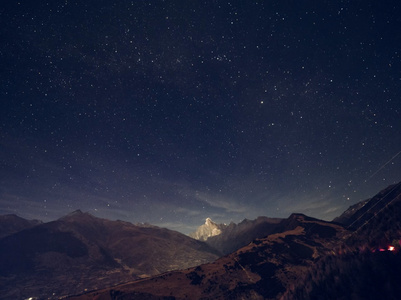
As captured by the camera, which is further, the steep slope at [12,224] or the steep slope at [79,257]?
the steep slope at [12,224]

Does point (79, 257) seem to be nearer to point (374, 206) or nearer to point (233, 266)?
point (233, 266)

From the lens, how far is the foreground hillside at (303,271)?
17.6 m

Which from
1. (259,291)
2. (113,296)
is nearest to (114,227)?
(113,296)

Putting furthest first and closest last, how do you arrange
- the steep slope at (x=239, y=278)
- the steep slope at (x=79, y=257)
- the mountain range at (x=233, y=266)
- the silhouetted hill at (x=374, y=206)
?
the steep slope at (x=79, y=257), the silhouetted hill at (x=374, y=206), the steep slope at (x=239, y=278), the mountain range at (x=233, y=266)

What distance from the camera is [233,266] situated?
115ft

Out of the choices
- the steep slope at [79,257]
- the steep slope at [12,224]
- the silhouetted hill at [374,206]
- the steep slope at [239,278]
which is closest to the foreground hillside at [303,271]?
the steep slope at [239,278]

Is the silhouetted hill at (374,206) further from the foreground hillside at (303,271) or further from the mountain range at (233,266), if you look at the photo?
the foreground hillside at (303,271)

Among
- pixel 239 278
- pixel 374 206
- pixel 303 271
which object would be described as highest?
pixel 374 206

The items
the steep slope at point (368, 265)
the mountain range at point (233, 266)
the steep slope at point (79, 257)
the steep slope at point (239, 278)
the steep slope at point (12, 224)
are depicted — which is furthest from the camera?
the steep slope at point (12, 224)

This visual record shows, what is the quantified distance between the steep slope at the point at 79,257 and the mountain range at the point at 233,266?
445mm

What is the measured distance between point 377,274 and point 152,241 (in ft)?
424

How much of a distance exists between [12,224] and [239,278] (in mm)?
166136

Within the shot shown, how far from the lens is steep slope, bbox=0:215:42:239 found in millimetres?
120631

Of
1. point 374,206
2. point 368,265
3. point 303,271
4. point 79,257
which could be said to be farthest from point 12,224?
point 374,206
